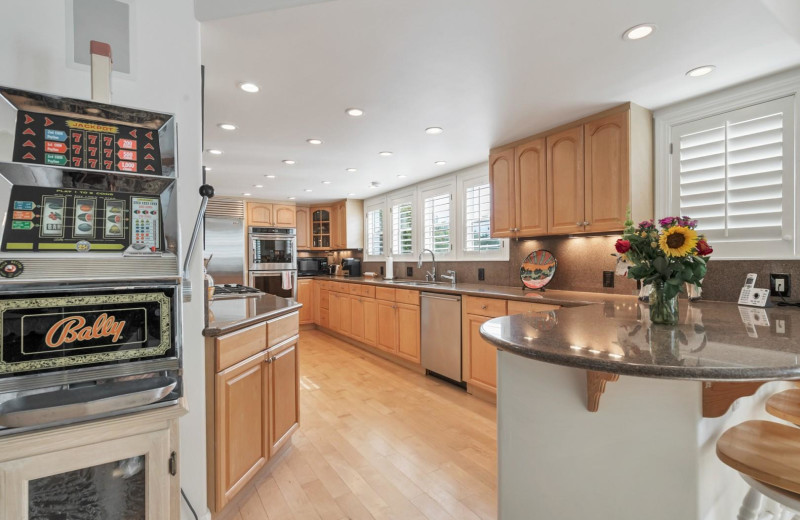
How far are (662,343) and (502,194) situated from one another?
2432 mm

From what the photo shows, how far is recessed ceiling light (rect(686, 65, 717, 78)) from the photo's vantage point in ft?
6.61

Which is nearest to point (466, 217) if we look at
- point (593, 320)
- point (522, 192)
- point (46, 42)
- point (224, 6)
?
point (522, 192)

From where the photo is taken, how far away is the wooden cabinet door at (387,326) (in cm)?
417

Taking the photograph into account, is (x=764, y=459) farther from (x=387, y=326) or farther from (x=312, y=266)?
(x=312, y=266)

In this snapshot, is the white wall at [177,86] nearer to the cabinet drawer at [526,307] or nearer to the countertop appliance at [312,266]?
the cabinet drawer at [526,307]

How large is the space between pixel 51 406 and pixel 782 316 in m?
2.62

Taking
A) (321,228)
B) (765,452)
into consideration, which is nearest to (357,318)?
(321,228)

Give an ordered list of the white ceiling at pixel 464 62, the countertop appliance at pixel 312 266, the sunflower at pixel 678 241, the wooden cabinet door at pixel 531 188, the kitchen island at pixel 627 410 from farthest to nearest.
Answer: the countertop appliance at pixel 312 266
the wooden cabinet door at pixel 531 188
the white ceiling at pixel 464 62
the sunflower at pixel 678 241
the kitchen island at pixel 627 410

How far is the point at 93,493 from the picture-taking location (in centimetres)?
92

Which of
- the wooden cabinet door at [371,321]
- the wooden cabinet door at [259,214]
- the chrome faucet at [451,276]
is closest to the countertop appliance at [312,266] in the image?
the wooden cabinet door at [259,214]

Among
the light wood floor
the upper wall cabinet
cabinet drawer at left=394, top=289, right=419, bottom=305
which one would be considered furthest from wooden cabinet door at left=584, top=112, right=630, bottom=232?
cabinet drawer at left=394, top=289, right=419, bottom=305

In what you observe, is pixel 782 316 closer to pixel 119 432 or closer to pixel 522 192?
pixel 522 192

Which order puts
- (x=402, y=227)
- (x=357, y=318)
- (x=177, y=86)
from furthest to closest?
(x=402, y=227)
(x=357, y=318)
(x=177, y=86)

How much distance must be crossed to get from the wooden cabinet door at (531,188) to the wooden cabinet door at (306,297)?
4139mm
